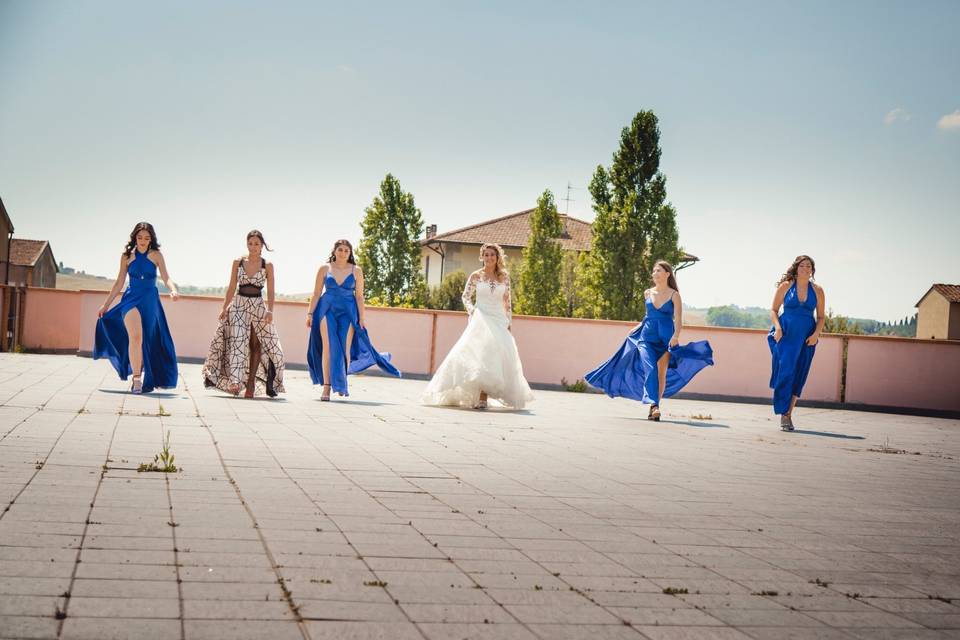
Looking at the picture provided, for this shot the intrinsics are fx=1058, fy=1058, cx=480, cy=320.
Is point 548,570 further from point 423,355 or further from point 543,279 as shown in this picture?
point 543,279

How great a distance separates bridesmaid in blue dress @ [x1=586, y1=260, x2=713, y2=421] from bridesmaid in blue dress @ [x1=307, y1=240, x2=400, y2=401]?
11.7ft

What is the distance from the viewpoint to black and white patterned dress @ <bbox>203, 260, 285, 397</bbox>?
43.2ft

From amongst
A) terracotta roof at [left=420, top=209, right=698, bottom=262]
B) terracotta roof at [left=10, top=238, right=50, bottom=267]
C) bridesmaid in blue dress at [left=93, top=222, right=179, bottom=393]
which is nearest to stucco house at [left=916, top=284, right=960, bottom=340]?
terracotta roof at [left=420, top=209, right=698, bottom=262]

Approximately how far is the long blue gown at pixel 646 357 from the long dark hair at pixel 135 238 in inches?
244

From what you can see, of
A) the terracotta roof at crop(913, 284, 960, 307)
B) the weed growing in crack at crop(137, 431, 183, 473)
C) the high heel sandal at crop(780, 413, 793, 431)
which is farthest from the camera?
the terracotta roof at crop(913, 284, 960, 307)

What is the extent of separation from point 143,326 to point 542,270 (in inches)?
2463

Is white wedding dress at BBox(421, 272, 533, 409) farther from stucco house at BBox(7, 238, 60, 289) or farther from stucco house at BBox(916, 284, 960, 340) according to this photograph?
stucco house at BBox(916, 284, 960, 340)

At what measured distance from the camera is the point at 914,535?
6035mm

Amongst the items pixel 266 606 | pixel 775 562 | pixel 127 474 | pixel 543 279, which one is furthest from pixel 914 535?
pixel 543 279

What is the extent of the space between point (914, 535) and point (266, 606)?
13.2 ft

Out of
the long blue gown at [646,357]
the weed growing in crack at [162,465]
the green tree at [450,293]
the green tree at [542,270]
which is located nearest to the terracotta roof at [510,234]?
the green tree at [450,293]

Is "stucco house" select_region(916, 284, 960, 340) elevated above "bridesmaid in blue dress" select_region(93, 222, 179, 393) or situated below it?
above

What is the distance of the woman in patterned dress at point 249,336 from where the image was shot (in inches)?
519

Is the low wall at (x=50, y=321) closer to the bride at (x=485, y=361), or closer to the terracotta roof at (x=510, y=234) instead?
the bride at (x=485, y=361)
